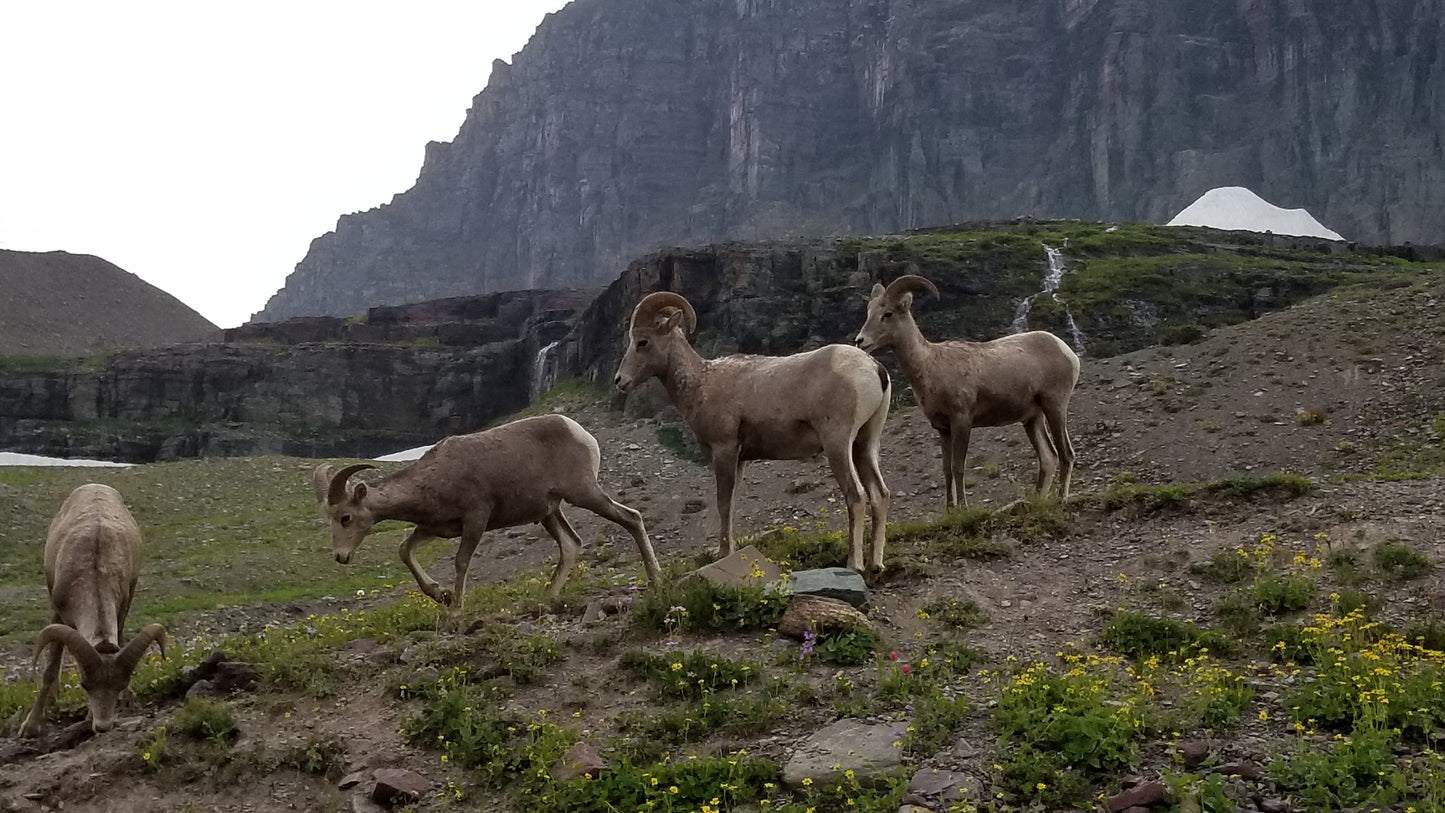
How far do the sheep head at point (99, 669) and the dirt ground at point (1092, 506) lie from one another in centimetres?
27

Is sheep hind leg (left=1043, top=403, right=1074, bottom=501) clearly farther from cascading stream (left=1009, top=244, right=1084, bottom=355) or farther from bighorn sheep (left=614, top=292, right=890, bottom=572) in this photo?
cascading stream (left=1009, top=244, right=1084, bottom=355)

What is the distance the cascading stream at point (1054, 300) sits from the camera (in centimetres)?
5359

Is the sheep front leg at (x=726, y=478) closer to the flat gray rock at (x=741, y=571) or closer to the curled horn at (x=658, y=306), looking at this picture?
the flat gray rock at (x=741, y=571)

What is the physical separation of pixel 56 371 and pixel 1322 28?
15960cm

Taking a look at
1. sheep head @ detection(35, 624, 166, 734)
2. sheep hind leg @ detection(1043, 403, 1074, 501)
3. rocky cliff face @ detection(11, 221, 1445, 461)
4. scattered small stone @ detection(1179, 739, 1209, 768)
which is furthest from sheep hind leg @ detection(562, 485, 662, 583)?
rocky cliff face @ detection(11, 221, 1445, 461)

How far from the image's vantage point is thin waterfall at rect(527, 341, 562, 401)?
84688 mm

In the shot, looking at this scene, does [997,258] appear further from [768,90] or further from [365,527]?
[768,90]

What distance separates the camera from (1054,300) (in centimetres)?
5725

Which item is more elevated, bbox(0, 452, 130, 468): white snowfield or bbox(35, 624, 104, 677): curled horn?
bbox(35, 624, 104, 677): curled horn

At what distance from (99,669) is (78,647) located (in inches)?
10.7

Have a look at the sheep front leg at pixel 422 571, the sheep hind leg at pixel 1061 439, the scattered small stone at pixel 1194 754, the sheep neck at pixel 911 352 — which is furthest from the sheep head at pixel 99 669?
the sheep hind leg at pixel 1061 439

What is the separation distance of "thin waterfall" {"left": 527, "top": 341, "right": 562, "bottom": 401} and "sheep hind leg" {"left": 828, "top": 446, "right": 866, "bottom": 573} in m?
73.1

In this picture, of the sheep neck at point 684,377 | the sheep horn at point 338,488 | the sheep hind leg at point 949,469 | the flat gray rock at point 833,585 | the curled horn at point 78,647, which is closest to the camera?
the curled horn at point 78,647

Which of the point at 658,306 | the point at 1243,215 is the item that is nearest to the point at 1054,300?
the point at 658,306
